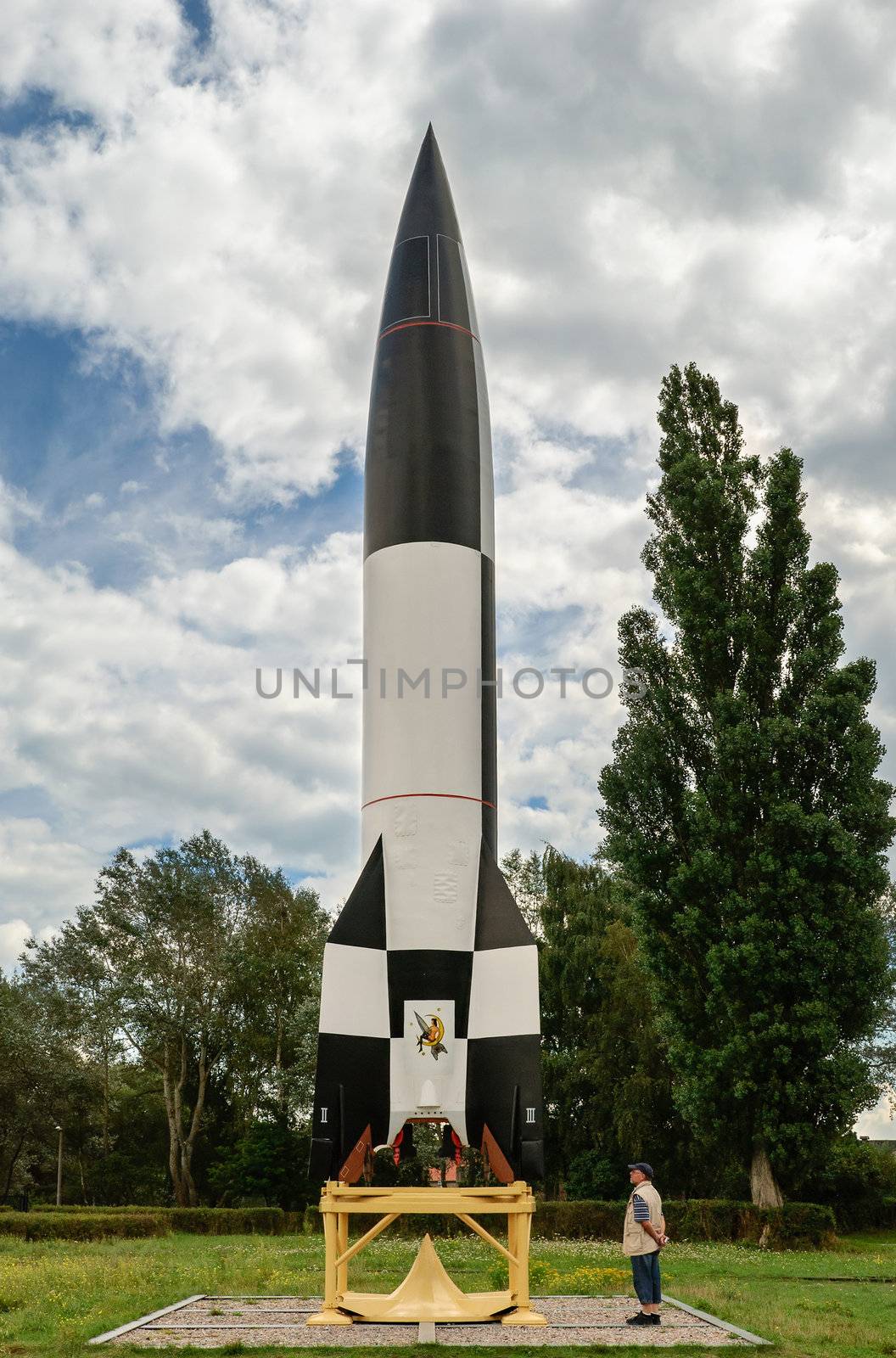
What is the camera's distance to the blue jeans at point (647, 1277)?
984cm

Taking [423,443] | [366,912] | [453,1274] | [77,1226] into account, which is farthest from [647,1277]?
[77,1226]

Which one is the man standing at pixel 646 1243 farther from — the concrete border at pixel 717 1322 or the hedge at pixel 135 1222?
the hedge at pixel 135 1222

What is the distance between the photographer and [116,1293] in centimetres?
1191

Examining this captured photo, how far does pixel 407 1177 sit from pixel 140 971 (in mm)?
11411

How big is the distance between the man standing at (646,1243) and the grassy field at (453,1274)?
2.65 feet

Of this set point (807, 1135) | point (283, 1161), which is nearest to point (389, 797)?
point (807, 1135)

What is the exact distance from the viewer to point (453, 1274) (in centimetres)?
1329

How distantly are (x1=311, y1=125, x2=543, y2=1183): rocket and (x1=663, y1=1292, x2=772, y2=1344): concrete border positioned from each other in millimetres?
1983

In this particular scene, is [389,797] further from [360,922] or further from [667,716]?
[667,716]

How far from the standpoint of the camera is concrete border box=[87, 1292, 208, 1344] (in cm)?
870

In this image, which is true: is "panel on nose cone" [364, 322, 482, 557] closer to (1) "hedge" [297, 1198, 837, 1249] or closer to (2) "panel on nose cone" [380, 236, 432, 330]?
(2) "panel on nose cone" [380, 236, 432, 330]

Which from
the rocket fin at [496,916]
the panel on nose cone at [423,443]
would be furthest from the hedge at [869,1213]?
the panel on nose cone at [423,443]

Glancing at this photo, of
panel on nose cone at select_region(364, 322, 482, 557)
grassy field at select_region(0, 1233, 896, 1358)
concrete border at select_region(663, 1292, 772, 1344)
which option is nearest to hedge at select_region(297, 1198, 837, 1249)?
grassy field at select_region(0, 1233, 896, 1358)

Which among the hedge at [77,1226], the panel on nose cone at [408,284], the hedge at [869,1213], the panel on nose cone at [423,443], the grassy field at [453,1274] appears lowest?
the hedge at [869,1213]
